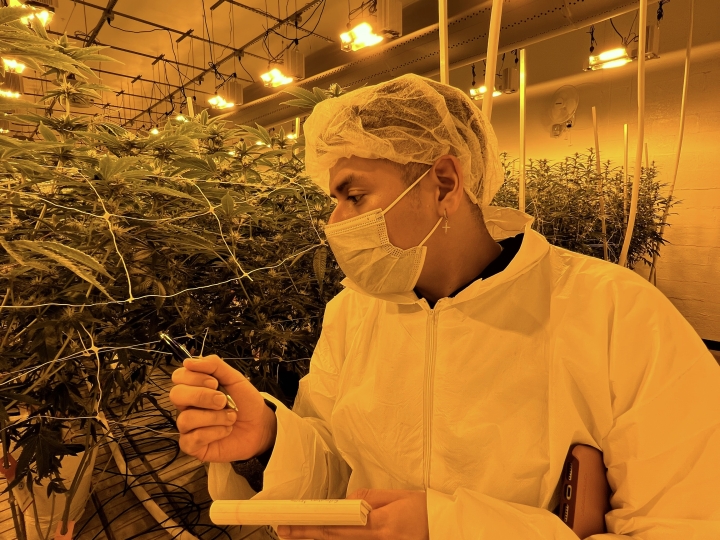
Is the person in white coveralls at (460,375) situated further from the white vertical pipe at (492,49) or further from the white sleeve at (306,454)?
the white vertical pipe at (492,49)

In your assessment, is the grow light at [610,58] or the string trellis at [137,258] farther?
the grow light at [610,58]

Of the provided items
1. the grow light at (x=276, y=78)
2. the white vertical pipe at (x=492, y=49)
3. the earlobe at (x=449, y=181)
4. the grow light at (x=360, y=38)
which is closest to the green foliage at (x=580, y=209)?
the grow light at (x=360, y=38)

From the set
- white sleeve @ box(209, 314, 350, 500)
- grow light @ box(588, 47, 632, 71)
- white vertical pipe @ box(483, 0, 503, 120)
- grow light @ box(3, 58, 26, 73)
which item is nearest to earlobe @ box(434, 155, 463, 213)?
white vertical pipe @ box(483, 0, 503, 120)

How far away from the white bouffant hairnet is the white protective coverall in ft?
0.37

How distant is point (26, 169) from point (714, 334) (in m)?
5.63

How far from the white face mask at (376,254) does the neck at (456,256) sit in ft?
0.08

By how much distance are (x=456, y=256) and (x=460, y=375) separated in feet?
0.73

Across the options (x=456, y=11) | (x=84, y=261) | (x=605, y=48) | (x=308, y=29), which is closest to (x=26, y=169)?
(x=84, y=261)

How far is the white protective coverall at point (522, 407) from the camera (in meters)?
0.65

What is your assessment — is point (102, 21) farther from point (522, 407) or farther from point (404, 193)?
point (522, 407)

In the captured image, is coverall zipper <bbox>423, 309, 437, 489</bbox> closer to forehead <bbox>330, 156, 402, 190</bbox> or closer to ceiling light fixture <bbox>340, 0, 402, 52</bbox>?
forehead <bbox>330, 156, 402, 190</bbox>

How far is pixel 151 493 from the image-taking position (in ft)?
5.34

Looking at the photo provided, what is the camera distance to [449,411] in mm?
794

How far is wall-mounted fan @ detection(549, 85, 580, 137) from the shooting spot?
518 centimetres
